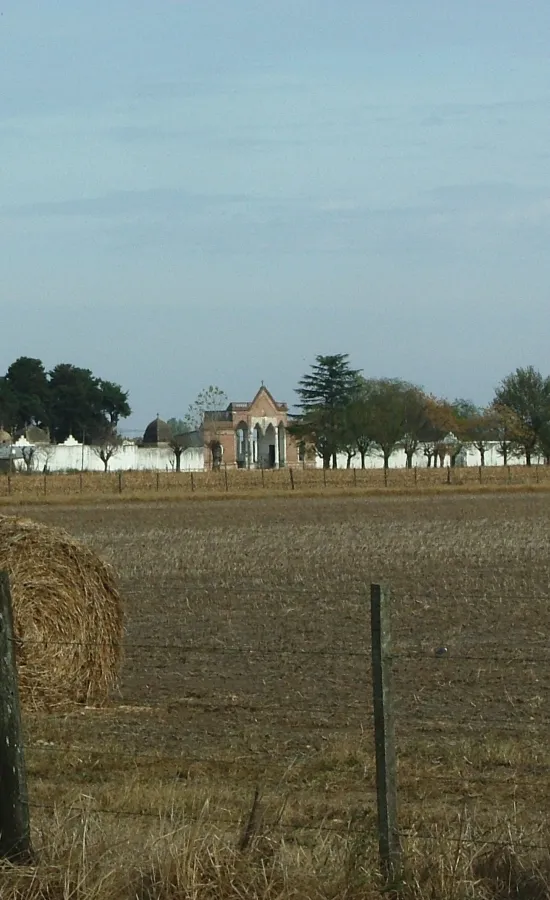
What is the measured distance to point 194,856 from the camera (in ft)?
18.7

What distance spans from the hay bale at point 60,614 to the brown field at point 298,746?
33 cm

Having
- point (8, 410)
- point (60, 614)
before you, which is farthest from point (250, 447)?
point (60, 614)

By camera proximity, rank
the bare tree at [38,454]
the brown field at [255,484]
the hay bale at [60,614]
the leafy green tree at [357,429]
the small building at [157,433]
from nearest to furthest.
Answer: the hay bale at [60,614]
the brown field at [255,484]
the bare tree at [38,454]
the leafy green tree at [357,429]
the small building at [157,433]

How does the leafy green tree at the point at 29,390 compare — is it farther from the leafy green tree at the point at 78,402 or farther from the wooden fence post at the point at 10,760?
the wooden fence post at the point at 10,760

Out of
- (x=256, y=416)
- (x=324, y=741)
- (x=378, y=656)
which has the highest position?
(x=256, y=416)

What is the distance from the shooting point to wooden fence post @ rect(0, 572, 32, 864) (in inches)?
239

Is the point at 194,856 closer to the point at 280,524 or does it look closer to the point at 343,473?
the point at 280,524

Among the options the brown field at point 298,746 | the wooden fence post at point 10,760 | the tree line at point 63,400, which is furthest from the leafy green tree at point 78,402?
the wooden fence post at point 10,760

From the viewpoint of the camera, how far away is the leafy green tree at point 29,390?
5423 inches

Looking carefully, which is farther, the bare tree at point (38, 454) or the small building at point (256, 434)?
the small building at point (256, 434)

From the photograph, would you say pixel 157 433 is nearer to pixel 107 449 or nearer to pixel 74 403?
pixel 74 403

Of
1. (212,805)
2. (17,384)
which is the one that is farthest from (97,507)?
(17,384)

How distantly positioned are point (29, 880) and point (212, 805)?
65.1 inches

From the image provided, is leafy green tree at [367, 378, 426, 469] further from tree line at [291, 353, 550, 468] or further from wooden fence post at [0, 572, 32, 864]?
wooden fence post at [0, 572, 32, 864]
